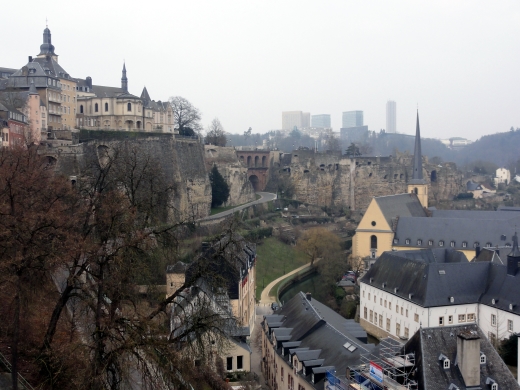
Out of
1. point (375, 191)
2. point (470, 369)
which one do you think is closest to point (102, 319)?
point (470, 369)

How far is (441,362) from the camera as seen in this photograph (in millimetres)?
18219

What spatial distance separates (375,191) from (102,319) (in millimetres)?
66492

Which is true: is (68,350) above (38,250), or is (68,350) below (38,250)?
below

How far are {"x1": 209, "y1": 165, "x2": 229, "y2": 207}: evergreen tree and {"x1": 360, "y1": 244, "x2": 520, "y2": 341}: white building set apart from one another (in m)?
25.7

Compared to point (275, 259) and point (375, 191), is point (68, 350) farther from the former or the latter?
point (375, 191)

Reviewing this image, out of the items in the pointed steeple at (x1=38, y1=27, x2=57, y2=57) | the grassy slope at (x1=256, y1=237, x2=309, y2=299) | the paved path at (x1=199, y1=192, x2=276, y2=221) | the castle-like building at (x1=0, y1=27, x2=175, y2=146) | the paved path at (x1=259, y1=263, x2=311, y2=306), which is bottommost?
the paved path at (x1=259, y1=263, x2=311, y2=306)

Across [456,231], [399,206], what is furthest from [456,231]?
[399,206]

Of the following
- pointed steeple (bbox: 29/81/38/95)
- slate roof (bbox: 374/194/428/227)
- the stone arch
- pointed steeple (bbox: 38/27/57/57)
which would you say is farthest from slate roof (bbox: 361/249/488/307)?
the stone arch

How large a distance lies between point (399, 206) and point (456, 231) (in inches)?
268

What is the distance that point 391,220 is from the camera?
47969 millimetres

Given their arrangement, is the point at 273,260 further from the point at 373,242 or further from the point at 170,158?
the point at 170,158

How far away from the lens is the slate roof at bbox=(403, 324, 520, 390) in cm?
1786

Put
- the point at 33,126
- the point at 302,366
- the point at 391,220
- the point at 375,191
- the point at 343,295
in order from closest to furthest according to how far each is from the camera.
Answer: the point at 302,366 < the point at 343,295 < the point at 33,126 < the point at 391,220 < the point at 375,191

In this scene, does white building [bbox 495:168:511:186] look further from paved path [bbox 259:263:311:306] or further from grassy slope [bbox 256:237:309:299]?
paved path [bbox 259:263:311:306]
